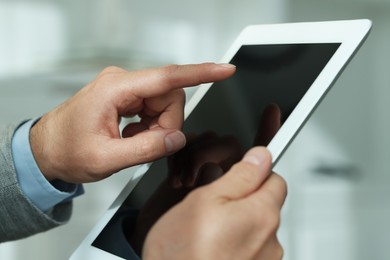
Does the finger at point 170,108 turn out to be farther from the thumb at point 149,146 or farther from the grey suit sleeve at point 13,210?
the grey suit sleeve at point 13,210

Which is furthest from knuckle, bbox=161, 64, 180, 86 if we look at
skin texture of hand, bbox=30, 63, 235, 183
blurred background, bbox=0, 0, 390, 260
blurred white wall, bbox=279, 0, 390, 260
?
blurred white wall, bbox=279, 0, 390, 260

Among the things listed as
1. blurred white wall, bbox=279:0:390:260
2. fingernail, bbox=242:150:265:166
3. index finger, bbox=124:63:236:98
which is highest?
index finger, bbox=124:63:236:98

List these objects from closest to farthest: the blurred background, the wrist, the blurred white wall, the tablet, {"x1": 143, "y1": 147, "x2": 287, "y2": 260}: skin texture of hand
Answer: {"x1": 143, "y1": 147, "x2": 287, "y2": 260}: skin texture of hand
the tablet
the wrist
the blurred background
the blurred white wall

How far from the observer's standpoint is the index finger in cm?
54

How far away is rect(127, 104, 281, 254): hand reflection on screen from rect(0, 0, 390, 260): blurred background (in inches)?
29.8

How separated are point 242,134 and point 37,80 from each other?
2.89ft

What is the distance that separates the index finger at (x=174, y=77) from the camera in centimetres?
54

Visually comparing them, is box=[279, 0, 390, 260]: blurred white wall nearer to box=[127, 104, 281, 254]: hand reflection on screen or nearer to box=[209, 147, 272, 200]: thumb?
box=[127, 104, 281, 254]: hand reflection on screen

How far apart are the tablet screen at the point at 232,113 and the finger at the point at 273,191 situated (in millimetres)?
82

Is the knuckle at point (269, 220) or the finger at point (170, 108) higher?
the finger at point (170, 108)

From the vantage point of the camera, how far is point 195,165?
0.55m

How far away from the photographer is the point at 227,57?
0.62m

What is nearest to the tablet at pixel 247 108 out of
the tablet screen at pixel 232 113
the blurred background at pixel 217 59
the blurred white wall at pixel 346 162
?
the tablet screen at pixel 232 113

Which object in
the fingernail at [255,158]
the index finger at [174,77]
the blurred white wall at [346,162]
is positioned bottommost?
the blurred white wall at [346,162]
